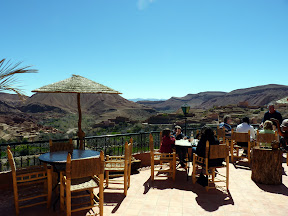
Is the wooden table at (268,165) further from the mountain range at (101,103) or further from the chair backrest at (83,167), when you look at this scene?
the mountain range at (101,103)

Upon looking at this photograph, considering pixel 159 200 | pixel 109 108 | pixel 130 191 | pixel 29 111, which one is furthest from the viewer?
pixel 109 108

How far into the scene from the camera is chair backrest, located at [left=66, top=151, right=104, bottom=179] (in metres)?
3.06

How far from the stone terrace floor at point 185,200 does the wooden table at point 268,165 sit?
14 cm

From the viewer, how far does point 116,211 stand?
3682mm

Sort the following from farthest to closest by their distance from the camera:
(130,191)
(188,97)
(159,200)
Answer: (188,97) < (130,191) < (159,200)

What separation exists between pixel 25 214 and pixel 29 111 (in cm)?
6325

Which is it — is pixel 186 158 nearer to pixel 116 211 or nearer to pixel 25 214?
pixel 116 211

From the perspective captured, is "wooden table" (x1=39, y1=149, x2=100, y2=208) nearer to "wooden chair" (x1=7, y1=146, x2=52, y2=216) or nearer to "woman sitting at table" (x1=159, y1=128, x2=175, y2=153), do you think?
"wooden chair" (x1=7, y1=146, x2=52, y2=216)

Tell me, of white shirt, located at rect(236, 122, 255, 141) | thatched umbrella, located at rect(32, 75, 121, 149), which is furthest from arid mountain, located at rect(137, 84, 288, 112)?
thatched umbrella, located at rect(32, 75, 121, 149)

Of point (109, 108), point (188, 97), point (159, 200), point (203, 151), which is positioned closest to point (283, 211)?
point (203, 151)

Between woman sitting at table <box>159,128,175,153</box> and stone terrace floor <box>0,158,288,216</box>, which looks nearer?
stone terrace floor <box>0,158,288,216</box>

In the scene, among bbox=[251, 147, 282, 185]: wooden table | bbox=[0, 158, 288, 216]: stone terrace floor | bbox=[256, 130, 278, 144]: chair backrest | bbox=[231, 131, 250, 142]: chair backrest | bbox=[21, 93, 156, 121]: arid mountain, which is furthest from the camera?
bbox=[21, 93, 156, 121]: arid mountain

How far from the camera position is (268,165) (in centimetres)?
476

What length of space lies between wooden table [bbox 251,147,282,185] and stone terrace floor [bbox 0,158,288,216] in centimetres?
14
